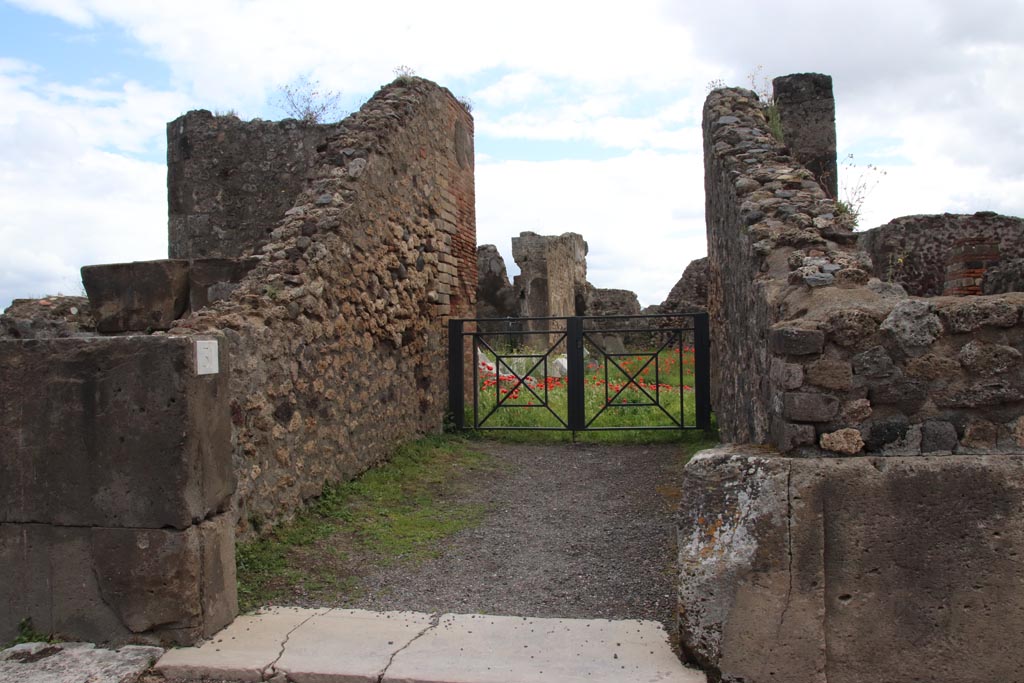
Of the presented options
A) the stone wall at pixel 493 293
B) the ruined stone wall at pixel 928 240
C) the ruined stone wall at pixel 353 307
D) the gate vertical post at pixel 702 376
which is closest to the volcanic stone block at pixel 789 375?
the ruined stone wall at pixel 353 307

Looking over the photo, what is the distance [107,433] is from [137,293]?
91.1 inches

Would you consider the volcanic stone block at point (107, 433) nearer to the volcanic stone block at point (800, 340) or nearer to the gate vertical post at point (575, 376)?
the volcanic stone block at point (800, 340)

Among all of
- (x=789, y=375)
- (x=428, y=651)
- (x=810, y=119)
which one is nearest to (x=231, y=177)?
(x=810, y=119)

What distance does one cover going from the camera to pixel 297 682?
11.1 feet

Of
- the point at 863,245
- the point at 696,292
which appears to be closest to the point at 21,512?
the point at 863,245

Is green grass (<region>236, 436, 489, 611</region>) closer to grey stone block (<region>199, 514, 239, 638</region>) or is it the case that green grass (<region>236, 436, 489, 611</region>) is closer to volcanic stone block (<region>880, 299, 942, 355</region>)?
grey stone block (<region>199, 514, 239, 638</region>)

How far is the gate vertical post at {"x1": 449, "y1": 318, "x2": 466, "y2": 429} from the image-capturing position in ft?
29.5

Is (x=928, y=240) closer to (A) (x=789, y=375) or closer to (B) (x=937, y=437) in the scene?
(B) (x=937, y=437)

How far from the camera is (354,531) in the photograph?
17.5 ft

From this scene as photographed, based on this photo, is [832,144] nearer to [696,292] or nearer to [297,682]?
[297,682]

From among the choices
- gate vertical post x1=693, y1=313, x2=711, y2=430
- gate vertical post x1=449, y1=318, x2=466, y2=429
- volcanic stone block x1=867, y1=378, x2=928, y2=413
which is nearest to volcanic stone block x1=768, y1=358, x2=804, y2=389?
volcanic stone block x1=867, y1=378, x2=928, y2=413

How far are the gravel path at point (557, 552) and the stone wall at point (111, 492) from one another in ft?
3.08

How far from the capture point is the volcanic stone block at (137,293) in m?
5.76

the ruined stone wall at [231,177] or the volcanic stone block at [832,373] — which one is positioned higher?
the ruined stone wall at [231,177]
